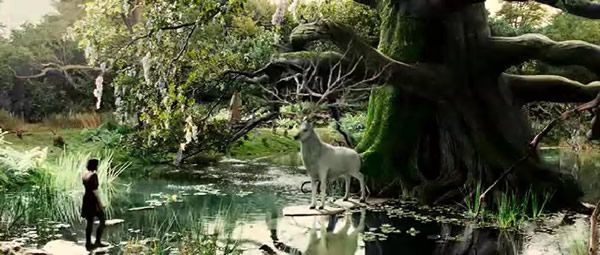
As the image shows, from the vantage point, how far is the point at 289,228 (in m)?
5.78

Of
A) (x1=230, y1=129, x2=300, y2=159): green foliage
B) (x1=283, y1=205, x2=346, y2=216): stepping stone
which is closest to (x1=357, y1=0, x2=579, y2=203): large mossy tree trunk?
(x1=283, y1=205, x2=346, y2=216): stepping stone

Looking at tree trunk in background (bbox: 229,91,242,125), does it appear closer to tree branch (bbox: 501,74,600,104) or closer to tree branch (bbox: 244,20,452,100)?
tree branch (bbox: 244,20,452,100)

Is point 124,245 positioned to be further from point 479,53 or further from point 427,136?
point 479,53

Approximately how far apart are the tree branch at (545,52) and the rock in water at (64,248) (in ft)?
Result: 17.9

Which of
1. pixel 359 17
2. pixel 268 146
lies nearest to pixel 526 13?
pixel 359 17

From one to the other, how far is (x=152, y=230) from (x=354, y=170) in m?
2.45

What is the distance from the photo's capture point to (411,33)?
26.6 ft

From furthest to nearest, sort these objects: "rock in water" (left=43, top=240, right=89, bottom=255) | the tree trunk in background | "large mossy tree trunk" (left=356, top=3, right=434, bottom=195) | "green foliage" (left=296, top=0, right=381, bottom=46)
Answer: "green foliage" (left=296, top=0, right=381, bottom=46) < the tree trunk in background < "large mossy tree trunk" (left=356, top=3, right=434, bottom=195) < "rock in water" (left=43, top=240, right=89, bottom=255)

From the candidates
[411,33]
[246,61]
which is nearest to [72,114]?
[246,61]

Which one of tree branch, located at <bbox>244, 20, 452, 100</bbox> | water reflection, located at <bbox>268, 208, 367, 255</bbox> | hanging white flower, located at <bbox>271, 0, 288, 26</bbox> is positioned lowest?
water reflection, located at <bbox>268, 208, 367, 255</bbox>

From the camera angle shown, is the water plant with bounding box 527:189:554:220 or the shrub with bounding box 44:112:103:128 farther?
the shrub with bounding box 44:112:103:128

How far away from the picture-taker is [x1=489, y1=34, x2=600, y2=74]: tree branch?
7.84m

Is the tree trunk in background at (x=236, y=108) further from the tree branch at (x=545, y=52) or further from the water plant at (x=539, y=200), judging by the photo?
the water plant at (x=539, y=200)

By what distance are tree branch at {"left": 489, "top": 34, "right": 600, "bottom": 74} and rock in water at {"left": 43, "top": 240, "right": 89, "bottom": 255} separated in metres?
5.46
